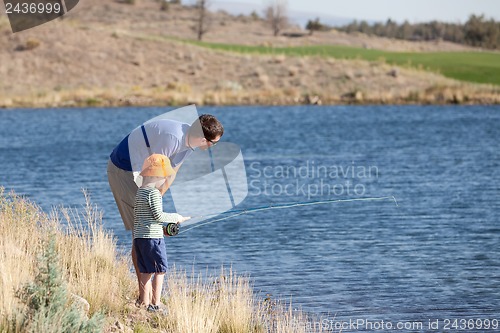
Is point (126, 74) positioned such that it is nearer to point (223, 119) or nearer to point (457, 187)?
point (223, 119)

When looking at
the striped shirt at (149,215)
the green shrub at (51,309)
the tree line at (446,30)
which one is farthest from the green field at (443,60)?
the green shrub at (51,309)

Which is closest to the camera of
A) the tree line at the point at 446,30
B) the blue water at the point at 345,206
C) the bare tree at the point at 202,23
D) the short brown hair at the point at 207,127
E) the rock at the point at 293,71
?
the short brown hair at the point at 207,127

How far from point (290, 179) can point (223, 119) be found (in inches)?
740

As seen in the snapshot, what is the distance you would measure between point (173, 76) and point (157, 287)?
49.3 m

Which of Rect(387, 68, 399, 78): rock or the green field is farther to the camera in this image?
the green field

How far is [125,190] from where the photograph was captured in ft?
28.2

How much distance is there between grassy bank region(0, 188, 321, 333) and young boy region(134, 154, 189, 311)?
1.08 feet

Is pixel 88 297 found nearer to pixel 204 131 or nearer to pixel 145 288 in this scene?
pixel 145 288

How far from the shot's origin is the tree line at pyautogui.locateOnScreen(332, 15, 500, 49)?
98.2 m

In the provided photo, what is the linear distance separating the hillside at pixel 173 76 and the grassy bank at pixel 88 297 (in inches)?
1577

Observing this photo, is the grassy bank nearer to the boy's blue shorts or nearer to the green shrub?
the green shrub

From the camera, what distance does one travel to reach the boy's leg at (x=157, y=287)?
27.5 ft

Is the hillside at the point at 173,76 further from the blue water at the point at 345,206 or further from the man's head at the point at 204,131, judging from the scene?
the man's head at the point at 204,131

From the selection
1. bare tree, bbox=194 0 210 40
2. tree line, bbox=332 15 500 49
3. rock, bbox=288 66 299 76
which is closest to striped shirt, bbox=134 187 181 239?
rock, bbox=288 66 299 76
